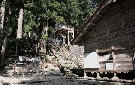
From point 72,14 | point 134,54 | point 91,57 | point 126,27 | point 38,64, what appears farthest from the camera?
point 72,14

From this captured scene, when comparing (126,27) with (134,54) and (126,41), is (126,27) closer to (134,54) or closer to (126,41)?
(126,41)

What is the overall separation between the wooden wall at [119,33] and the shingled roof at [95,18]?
331mm

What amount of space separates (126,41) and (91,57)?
162 inches

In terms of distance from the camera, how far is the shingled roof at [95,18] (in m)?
15.1

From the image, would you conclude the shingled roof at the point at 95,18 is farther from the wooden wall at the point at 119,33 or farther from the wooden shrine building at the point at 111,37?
the wooden wall at the point at 119,33

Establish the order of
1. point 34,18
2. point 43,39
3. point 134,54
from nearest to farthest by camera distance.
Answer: point 134,54, point 43,39, point 34,18

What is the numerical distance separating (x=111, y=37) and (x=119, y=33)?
2.85 ft

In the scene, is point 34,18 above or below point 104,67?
above

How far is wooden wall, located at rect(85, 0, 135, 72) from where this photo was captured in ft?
45.5

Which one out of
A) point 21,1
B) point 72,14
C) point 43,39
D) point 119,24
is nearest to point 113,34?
point 119,24

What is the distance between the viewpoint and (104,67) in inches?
624

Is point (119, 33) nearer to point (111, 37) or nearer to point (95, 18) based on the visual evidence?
point (111, 37)

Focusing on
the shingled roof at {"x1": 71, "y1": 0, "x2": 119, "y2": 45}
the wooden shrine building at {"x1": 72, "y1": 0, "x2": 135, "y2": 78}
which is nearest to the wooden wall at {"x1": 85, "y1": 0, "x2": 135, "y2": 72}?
the wooden shrine building at {"x1": 72, "y1": 0, "x2": 135, "y2": 78}

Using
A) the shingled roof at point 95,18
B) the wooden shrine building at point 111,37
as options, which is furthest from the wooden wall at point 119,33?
the shingled roof at point 95,18
